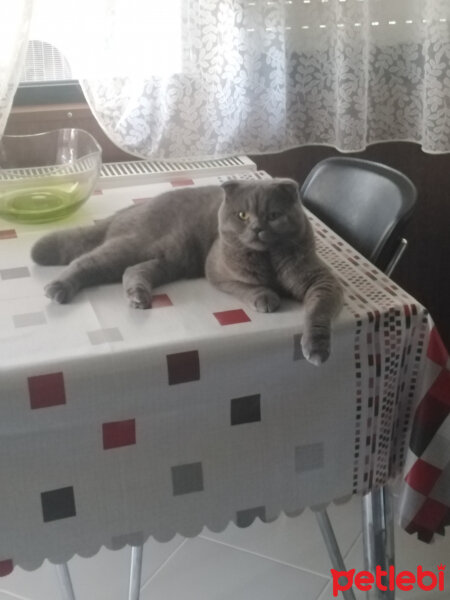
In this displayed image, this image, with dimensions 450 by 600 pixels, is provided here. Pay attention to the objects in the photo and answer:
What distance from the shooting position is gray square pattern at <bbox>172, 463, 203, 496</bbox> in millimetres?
947

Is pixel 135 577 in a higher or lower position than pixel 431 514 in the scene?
lower

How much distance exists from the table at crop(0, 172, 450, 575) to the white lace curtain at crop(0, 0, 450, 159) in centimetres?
67

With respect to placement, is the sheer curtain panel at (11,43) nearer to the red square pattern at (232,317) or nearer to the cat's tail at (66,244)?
the cat's tail at (66,244)

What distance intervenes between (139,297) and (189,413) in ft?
0.62

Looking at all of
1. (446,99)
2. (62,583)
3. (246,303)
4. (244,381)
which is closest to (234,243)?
(246,303)

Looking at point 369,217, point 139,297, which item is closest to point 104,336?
point 139,297

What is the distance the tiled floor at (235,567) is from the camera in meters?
1.56

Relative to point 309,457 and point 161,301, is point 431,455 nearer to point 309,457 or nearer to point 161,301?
point 309,457

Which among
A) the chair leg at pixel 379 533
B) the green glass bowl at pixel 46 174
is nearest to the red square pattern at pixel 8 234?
the green glass bowl at pixel 46 174

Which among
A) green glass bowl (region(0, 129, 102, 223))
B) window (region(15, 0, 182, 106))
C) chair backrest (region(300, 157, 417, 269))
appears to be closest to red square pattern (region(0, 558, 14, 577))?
green glass bowl (region(0, 129, 102, 223))

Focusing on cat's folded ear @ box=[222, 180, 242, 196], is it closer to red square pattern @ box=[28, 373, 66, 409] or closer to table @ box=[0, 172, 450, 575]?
table @ box=[0, 172, 450, 575]

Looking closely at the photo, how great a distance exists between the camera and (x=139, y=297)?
1.03m

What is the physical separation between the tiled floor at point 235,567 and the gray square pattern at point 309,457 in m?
0.65

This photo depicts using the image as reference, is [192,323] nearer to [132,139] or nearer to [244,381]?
[244,381]
